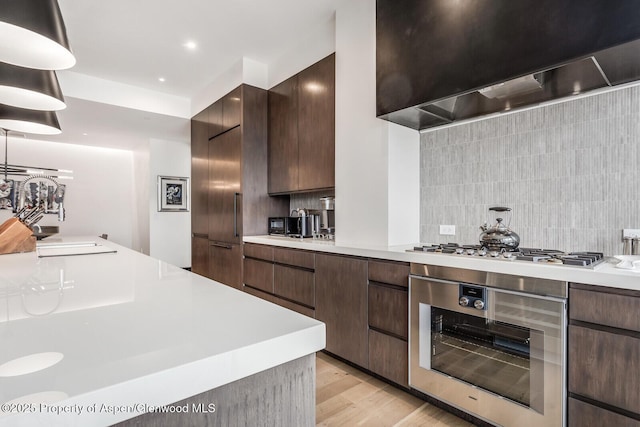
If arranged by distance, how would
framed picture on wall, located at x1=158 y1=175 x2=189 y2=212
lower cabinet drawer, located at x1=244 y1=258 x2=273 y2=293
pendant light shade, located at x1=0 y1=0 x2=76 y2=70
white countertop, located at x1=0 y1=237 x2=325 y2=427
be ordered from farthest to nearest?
framed picture on wall, located at x1=158 y1=175 x2=189 y2=212 → lower cabinet drawer, located at x1=244 y1=258 x2=273 y2=293 → pendant light shade, located at x1=0 y1=0 x2=76 y2=70 → white countertop, located at x1=0 y1=237 x2=325 y2=427

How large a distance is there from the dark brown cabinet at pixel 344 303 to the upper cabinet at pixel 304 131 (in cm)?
83

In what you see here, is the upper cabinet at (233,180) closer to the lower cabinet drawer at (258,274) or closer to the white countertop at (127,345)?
the lower cabinet drawer at (258,274)

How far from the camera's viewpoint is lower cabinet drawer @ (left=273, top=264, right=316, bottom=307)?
8.63ft

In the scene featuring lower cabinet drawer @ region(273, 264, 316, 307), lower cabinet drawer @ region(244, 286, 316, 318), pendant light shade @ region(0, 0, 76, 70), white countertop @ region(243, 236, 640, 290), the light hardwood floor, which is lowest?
the light hardwood floor

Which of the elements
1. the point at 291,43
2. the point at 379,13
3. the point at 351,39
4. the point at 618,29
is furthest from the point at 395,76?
the point at 291,43

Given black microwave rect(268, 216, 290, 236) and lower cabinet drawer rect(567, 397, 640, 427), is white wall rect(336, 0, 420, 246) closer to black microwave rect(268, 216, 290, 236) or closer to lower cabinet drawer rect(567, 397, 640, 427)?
black microwave rect(268, 216, 290, 236)

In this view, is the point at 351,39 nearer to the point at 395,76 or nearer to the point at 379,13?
the point at 379,13

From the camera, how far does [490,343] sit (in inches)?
64.7

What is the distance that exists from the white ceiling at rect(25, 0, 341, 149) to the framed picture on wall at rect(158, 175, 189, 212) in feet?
6.20

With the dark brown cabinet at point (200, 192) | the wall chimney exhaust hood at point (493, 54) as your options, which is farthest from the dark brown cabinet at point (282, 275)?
the wall chimney exhaust hood at point (493, 54)

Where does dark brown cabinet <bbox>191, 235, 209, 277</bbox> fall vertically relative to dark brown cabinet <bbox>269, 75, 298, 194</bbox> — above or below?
below

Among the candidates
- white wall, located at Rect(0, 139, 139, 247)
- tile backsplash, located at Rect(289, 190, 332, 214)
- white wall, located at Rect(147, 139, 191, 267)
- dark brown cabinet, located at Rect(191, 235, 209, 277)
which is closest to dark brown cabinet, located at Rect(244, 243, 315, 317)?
tile backsplash, located at Rect(289, 190, 332, 214)

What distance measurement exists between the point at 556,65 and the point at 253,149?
9.22ft

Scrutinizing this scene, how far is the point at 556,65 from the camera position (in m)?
1.50
